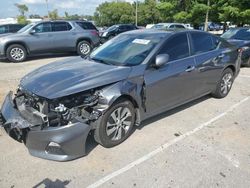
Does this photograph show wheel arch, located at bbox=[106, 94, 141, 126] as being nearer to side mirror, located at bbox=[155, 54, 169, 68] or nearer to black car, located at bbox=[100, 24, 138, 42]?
side mirror, located at bbox=[155, 54, 169, 68]

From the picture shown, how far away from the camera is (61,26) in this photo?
469 inches

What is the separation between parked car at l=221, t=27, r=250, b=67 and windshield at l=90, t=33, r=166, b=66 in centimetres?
543

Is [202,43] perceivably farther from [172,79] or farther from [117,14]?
[117,14]

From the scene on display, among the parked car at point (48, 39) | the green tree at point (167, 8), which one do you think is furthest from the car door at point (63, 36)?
the green tree at point (167, 8)

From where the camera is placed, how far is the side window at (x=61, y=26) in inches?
462

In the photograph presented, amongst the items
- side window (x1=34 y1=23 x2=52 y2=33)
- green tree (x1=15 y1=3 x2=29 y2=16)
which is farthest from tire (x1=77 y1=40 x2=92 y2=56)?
green tree (x1=15 y1=3 x2=29 y2=16)

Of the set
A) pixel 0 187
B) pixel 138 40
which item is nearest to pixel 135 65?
pixel 138 40

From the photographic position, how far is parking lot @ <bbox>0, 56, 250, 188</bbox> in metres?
3.00

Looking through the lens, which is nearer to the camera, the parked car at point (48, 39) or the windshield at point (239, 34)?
the windshield at point (239, 34)

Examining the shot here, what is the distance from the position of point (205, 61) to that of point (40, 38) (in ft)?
27.5

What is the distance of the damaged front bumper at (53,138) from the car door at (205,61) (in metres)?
2.60

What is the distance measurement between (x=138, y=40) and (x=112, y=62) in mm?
A: 695

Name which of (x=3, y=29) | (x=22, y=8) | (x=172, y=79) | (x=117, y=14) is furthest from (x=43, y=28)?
(x=22, y=8)

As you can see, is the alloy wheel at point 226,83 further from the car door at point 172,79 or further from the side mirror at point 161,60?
the side mirror at point 161,60
